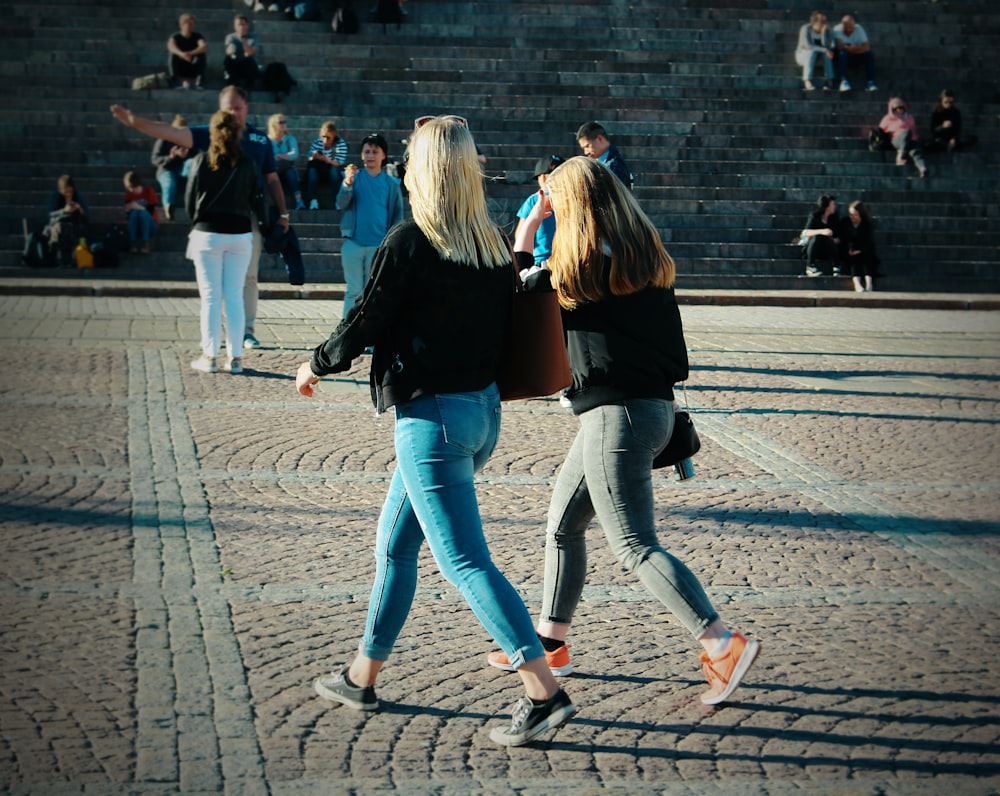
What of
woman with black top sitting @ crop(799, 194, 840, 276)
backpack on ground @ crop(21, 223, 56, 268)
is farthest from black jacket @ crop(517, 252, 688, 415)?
woman with black top sitting @ crop(799, 194, 840, 276)

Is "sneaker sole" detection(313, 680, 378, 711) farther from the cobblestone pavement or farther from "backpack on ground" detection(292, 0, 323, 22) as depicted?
"backpack on ground" detection(292, 0, 323, 22)

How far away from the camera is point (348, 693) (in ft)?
13.9

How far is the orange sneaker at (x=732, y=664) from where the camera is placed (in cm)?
429

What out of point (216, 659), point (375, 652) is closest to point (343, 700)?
point (375, 652)

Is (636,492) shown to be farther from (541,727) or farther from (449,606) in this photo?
(449,606)

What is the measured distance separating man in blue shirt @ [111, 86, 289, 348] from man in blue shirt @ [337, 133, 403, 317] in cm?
57

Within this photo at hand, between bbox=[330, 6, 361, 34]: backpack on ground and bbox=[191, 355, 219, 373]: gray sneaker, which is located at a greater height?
bbox=[330, 6, 361, 34]: backpack on ground

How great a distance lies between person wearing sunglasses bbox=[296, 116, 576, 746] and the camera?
391 centimetres

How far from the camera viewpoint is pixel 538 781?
12.4 ft

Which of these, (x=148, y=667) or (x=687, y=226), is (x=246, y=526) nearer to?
(x=148, y=667)

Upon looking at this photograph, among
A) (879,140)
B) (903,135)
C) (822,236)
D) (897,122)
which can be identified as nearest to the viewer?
(822,236)

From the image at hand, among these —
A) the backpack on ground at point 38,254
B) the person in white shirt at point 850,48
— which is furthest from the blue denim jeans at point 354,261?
the person in white shirt at point 850,48

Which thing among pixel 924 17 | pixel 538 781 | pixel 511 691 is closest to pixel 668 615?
pixel 511 691

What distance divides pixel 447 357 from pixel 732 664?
1.40m
